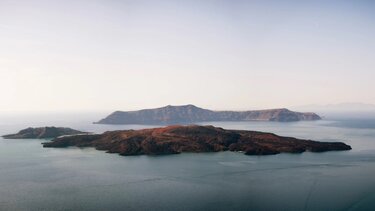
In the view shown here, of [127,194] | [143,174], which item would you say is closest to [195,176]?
[143,174]

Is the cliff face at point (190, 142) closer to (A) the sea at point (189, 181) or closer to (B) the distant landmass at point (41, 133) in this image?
(A) the sea at point (189, 181)

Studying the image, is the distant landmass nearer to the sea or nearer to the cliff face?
the cliff face

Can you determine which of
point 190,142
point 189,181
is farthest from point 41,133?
point 189,181

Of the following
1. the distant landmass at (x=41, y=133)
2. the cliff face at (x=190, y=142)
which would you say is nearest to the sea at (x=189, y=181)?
the cliff face at (x=190, y=142)

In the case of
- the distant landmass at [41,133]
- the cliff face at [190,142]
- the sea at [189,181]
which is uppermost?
the distant landmass at [41,133]

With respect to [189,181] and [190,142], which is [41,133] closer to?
[190,142]

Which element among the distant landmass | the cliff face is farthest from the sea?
the distant landmass
